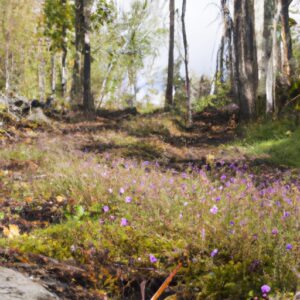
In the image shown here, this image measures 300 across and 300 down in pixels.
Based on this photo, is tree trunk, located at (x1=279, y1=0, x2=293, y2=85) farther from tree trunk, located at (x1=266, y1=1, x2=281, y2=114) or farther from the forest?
tree trunk, located at (x1=266, y1=1, x2=281, y2=114)

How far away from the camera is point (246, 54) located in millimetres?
13789

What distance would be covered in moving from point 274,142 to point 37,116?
7967mm

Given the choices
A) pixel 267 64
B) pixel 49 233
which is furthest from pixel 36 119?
pixel 49 233

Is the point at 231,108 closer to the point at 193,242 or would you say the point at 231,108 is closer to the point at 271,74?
the point at 271,74

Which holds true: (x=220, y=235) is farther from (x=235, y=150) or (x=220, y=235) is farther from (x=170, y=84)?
(x=170, y=84)

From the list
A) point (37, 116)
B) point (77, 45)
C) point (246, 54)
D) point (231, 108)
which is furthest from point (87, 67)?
point (246, 54)

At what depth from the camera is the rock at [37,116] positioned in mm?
13220

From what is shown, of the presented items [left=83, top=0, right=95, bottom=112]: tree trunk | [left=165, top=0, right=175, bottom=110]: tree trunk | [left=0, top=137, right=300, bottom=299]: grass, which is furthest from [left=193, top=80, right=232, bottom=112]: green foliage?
[left=0, top=137, right=300, bottom=299]: grass

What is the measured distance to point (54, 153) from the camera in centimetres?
791

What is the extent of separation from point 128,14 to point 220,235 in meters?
26.5

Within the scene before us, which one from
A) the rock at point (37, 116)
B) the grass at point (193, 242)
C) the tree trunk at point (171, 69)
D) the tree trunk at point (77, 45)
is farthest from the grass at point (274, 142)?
the tree trunk at point (77, 45)

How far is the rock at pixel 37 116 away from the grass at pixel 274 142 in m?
6.60

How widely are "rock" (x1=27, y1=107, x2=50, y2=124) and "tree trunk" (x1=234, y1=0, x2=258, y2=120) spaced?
7026mm

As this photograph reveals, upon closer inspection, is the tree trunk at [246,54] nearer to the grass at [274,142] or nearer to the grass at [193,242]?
the grass at [274,142]
